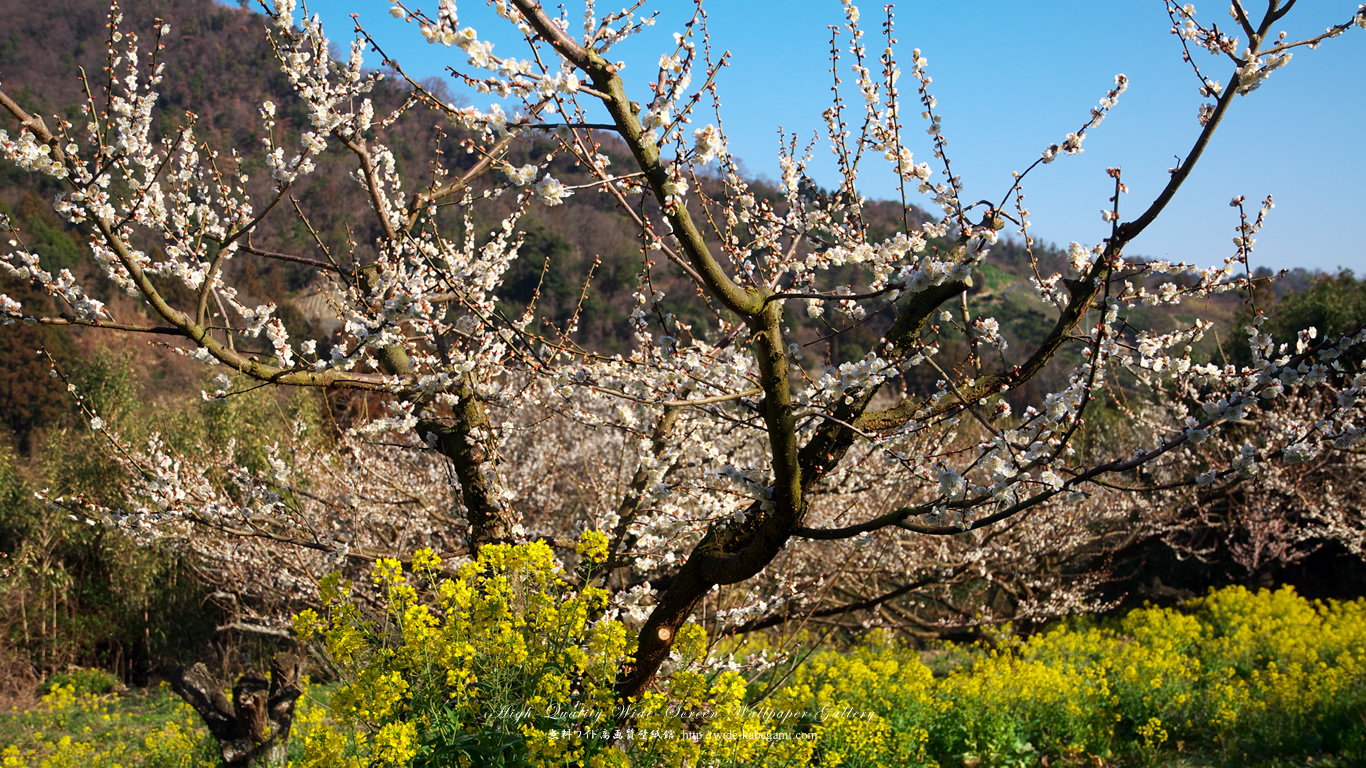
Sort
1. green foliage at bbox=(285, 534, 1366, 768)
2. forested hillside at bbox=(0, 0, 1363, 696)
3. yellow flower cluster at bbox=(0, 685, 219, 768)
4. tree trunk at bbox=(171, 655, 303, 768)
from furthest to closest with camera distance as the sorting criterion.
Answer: yellow flower cluster at bbox=(0, 685, 219, 768) < tree trunk at bbox=(171, 655, 303, 768) < forested hillside at bbox=(0, 0, 1363, 696) < green foliage at bbox=(285, 534, 1366, 768)

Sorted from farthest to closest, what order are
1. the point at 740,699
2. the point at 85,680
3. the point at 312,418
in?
1. the point at 312,418
2. the point at 85,680
3. the point at 740,699

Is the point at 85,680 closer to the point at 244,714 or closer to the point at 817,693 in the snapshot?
the point at 244,714

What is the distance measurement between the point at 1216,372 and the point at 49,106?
33.1m

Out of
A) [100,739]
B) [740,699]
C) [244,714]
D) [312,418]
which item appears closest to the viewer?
[740,699]

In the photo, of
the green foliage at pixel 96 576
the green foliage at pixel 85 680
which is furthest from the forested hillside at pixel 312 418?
the green foliage at pixel 85 680

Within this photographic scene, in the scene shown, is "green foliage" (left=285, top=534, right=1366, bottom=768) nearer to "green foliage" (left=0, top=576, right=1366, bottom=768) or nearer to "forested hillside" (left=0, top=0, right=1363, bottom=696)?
"green foliage" (left=0, top=576, right=1366, bottom=768)

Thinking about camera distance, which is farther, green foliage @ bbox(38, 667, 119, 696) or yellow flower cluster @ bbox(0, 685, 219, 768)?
green foliage @ bbox(38, 667, 119, 696)

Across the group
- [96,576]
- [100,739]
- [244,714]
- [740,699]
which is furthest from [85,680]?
[740,699]

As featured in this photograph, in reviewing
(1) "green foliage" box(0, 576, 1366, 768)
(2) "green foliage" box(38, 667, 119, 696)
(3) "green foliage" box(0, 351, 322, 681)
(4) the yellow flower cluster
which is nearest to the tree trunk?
(1) "green foliage" box(0, 576, 1366, 768)

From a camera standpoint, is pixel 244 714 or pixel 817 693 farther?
pixel 817 693

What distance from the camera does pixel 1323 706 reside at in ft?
18.7

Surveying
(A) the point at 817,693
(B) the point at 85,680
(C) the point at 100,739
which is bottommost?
(B) the point at 85,680

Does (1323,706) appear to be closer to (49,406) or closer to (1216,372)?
(1216,372)

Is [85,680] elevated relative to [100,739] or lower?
lower
